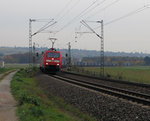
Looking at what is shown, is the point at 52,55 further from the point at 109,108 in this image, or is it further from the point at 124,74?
the point at 109,108

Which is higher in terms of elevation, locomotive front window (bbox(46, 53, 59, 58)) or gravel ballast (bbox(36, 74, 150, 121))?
locomotive front window (bbox(46, 53, 59, 58))

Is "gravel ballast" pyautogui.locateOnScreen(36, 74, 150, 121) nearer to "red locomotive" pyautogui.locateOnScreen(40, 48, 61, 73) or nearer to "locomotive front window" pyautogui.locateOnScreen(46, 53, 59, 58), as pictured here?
"red locomotive" pyautogui.locateOnScreen(40, 48, 61, 73)

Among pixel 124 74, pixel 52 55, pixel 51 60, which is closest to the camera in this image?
pixel 51 60

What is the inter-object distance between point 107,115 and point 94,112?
113cm

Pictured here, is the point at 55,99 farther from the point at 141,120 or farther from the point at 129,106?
the point at 141,120

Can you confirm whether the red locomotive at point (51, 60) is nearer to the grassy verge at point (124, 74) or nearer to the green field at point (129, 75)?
the grassy verge at point (124, 74)

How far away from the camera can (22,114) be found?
10477 millimetres

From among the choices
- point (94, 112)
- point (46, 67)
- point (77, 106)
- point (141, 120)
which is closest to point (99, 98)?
point (77, 106)

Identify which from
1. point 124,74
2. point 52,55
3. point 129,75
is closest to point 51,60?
point 52,55

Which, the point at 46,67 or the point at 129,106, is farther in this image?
the point at 46,67

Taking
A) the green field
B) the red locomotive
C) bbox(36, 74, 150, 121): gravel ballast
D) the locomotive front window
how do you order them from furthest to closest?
1. the locomotive front window
2. the red locomotive
3. the green field
4. bbox(36, 74, 150, 121): gravel ballast

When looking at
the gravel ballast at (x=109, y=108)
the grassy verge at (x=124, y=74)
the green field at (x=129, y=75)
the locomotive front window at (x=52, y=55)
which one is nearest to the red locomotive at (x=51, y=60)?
the locomotive front window at (x=52, y=55)

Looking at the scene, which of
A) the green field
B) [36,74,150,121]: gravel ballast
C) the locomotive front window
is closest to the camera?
[36,74,150,121]: gravel ballast

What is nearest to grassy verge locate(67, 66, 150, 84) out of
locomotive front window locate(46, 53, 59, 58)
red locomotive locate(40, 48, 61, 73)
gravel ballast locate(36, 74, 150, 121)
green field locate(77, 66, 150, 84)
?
green field locate(77, 66, 150, 84)
